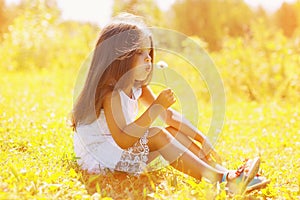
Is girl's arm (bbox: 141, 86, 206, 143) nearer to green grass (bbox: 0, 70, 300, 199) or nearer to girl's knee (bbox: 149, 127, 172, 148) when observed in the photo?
green grass (bbox: 0, 70, 300, 199)

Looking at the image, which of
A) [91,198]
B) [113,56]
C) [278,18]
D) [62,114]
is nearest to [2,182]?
[91,198]

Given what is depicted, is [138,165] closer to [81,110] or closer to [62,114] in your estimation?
[81,110]

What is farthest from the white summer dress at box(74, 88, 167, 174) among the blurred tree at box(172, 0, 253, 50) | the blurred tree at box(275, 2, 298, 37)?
the blurred tree at box(275, 2, 298, 37)

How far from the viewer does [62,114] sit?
4.30 meters

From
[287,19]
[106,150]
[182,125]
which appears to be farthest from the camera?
[287,19]

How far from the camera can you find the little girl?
2.54 metres

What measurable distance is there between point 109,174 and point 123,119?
14.0 inches

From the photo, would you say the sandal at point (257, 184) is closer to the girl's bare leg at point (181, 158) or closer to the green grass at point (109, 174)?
the green grass at point (109, 174)

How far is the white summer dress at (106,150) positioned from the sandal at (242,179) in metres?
0.52

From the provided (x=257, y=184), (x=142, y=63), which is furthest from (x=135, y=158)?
(x=257, y=184)

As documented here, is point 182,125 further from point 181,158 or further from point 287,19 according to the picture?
point 287,19

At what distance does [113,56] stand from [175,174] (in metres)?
0.80

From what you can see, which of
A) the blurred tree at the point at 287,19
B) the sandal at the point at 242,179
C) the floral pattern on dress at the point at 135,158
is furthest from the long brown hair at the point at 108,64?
the blurred tree at the point at 287,19

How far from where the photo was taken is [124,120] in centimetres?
257
